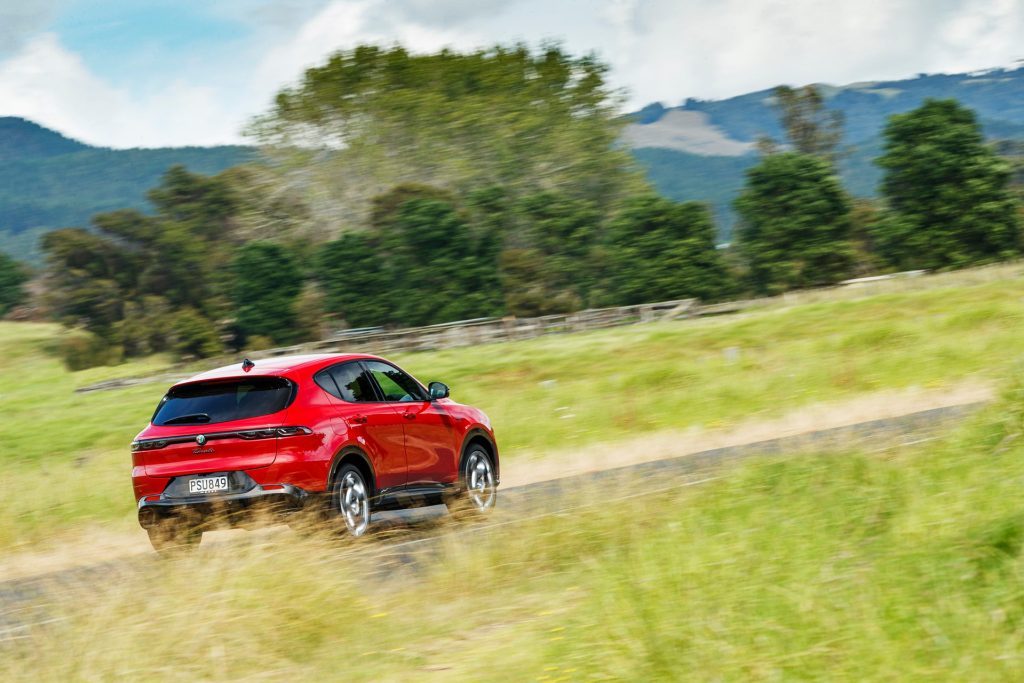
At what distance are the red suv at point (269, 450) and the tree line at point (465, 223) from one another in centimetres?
5523

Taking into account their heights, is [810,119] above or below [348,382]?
above

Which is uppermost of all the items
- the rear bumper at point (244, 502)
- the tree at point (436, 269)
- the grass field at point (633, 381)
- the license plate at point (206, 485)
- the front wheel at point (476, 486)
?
the tree at point (436, 269)

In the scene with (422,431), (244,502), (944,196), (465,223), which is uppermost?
(465,223)

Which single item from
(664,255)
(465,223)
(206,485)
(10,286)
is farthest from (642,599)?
(10,286)

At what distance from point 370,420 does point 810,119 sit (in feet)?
332

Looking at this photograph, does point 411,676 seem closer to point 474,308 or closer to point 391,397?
point 391,397

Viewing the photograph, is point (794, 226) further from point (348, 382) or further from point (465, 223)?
point (348, 382)

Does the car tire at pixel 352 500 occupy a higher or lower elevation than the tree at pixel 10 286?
lower

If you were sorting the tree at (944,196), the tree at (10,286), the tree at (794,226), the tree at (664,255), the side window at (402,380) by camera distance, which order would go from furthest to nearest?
the tree at (10,286), the tree at (794,226), the tree at (944,196), the tree at (664,255), the side window at (402,380)

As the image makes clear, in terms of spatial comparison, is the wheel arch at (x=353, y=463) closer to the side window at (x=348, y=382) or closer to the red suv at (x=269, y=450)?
the red suv at (x=269, y=450)

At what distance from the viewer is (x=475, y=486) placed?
13.4 metres

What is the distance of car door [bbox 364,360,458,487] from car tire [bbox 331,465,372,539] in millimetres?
748

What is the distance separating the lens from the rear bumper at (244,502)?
10375 millimetres

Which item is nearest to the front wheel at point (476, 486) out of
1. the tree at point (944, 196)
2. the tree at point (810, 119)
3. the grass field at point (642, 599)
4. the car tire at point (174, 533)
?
the car tire at point (174, 533)
